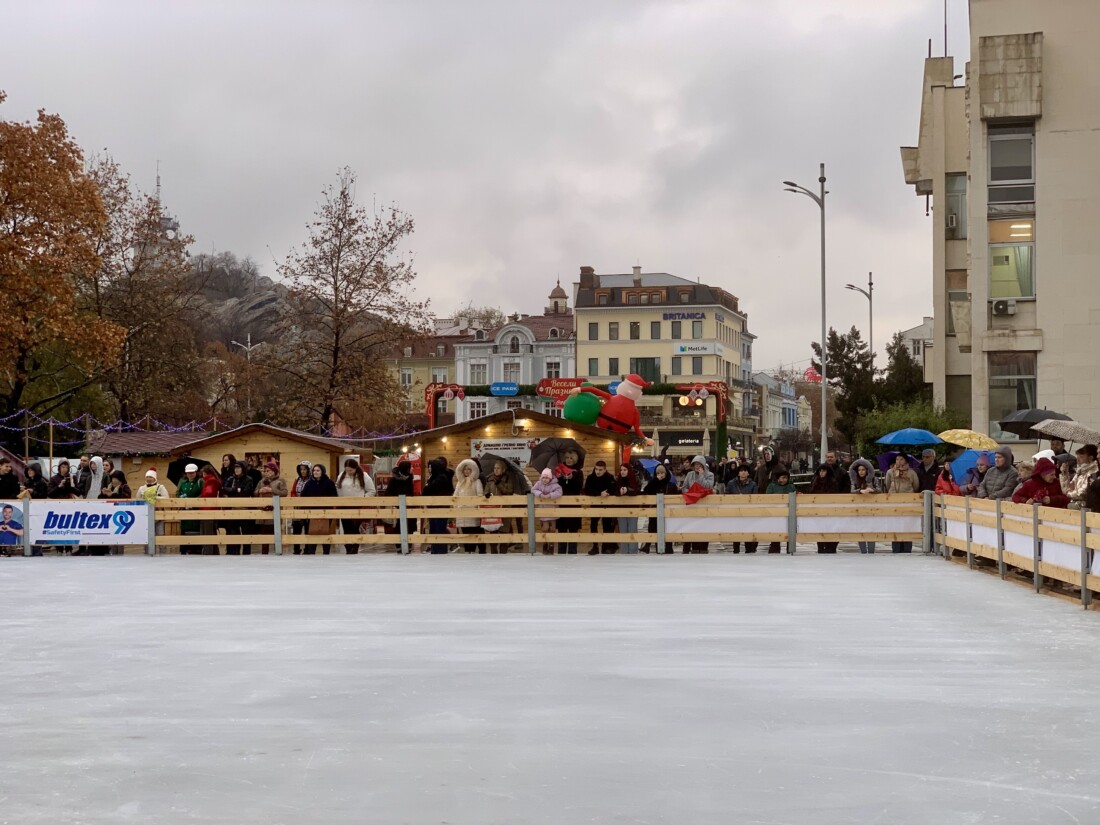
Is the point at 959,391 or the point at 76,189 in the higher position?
the point at 76,189

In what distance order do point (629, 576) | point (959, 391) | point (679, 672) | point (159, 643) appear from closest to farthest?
point (679, 672) < point (159, 643) < point (629, 576) < point (959, 391)

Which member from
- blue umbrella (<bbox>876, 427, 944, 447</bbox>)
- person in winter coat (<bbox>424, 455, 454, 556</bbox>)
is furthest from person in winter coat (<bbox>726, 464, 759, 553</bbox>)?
blue umbrella (<bbox>876, 427, 944, 447</bbox>)

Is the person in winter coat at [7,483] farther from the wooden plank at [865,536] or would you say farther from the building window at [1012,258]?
the building window at [1012,258]

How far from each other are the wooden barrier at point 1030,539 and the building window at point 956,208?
27869 millimetres

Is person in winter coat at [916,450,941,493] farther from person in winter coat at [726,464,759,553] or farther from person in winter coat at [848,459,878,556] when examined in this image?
person in winter coat at [726,464,759,553]

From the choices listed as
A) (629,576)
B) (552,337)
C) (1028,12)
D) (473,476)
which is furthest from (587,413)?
(552,337)

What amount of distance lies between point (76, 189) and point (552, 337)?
89.5 m

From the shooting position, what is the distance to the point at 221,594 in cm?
1650

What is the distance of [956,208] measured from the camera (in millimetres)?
48469

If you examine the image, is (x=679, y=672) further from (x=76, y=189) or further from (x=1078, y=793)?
(x=76, y=189)

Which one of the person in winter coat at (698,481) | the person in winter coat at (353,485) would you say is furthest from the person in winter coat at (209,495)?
the person in winter coat at (698,481)

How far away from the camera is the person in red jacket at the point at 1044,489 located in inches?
689

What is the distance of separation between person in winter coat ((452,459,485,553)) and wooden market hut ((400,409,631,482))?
5.42 m

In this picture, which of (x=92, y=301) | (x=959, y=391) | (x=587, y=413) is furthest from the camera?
(x=959, y=391)
